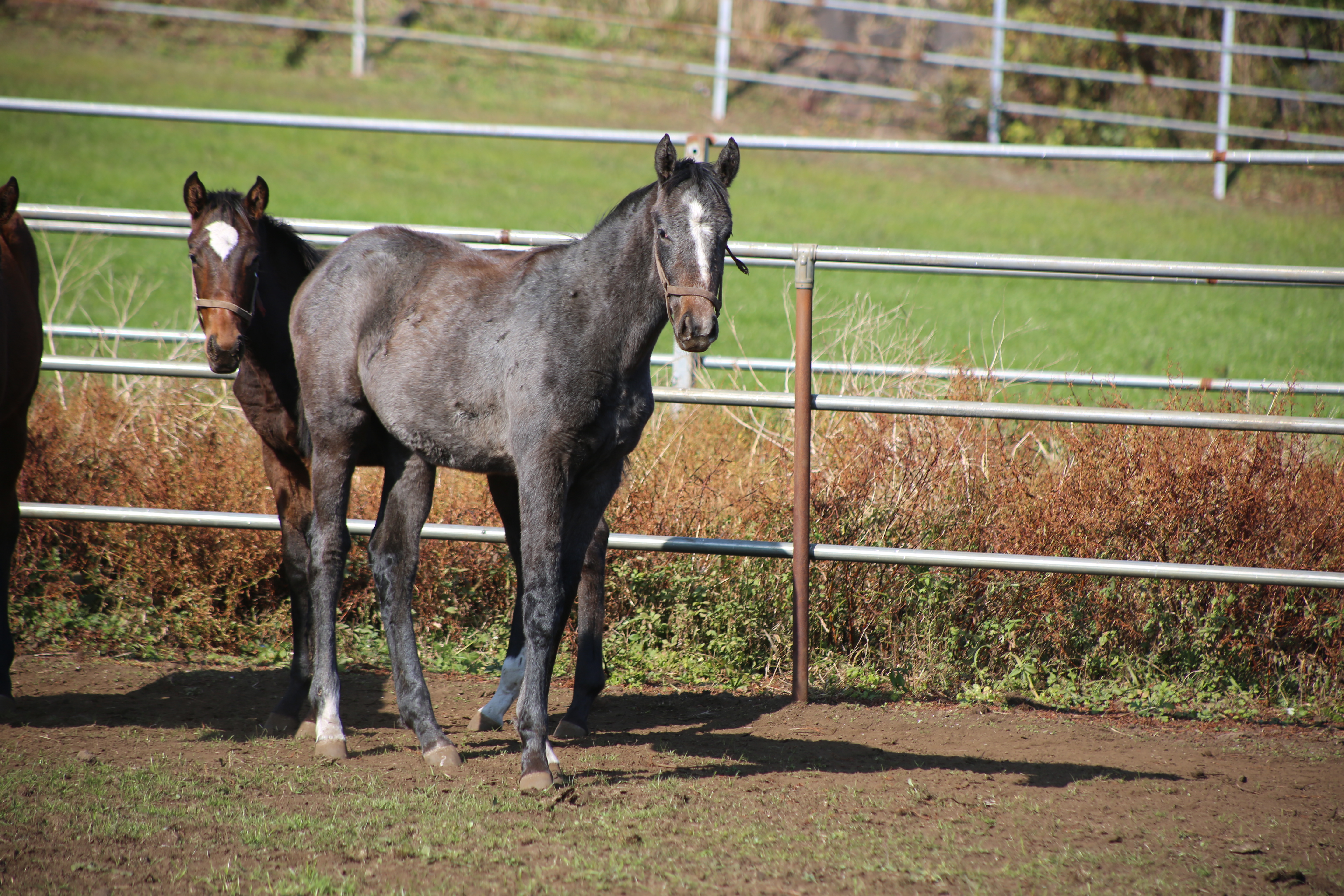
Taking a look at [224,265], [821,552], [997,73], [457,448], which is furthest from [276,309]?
[997,73]

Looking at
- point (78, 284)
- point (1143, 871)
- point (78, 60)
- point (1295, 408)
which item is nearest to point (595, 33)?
point (78, 60)

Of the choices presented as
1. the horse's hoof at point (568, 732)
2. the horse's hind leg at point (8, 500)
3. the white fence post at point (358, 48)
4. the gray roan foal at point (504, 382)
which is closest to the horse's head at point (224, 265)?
the gray roan foal at point (504, 382)

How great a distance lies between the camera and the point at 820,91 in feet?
61.1

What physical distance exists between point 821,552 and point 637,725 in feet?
3.36

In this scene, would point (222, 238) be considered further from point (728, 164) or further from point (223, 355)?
point (728, 164)

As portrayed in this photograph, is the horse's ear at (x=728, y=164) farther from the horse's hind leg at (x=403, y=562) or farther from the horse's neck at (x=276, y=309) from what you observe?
the horse's neck at (x=276, y=309)

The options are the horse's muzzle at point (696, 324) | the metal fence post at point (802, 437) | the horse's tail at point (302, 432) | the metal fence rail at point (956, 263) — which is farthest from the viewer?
the metal fence post at point (802, 437)

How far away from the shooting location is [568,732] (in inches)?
152

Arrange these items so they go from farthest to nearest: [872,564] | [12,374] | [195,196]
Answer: [872,564], [12,374], [195,196]

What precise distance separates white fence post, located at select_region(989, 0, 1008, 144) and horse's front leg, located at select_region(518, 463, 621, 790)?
374 inches

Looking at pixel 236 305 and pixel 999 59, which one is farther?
pixel 999 59

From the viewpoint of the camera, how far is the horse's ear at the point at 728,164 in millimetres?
3227

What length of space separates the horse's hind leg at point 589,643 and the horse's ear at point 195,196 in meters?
1.91

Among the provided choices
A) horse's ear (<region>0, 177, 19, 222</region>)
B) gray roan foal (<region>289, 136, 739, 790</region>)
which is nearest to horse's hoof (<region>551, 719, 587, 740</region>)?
gray roan foal (<region>289, 136, 739, 790</region>)
